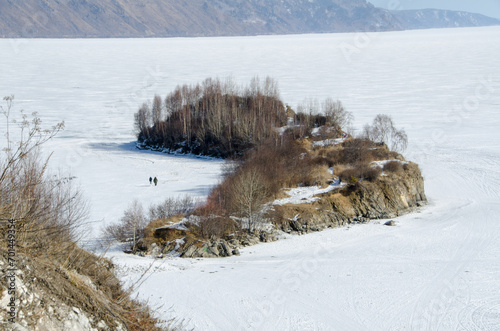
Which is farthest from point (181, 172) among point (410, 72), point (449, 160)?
point (410, 72)

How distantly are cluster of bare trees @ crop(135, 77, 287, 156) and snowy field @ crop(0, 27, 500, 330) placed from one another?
3511 millimetres

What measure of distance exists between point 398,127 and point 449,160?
41.1ft

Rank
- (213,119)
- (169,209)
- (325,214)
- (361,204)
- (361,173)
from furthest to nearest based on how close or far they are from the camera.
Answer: (213,119) → (361,173) → (361,204) → (325,214) → (169,209)

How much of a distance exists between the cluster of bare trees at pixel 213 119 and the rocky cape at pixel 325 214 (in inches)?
769

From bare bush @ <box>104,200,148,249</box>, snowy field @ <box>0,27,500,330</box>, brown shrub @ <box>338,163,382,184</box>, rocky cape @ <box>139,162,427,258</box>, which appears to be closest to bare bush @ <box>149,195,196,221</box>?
bare bush @ <box>104,200,148,249</box>

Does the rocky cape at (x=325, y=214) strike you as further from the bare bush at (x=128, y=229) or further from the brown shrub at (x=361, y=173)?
the bare bush at (x=128, y=229)

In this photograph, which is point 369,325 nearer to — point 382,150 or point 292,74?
point 382,150

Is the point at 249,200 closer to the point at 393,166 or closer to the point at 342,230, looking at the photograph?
the point at 342,230

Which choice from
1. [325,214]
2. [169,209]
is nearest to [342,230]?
[325,214]

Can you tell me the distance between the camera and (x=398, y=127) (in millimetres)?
53062

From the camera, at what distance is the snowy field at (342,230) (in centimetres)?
1548

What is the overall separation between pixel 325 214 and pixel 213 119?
2658 centimetres

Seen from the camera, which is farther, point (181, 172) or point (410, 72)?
point (410, 72)

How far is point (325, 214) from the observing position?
86.2 feet
